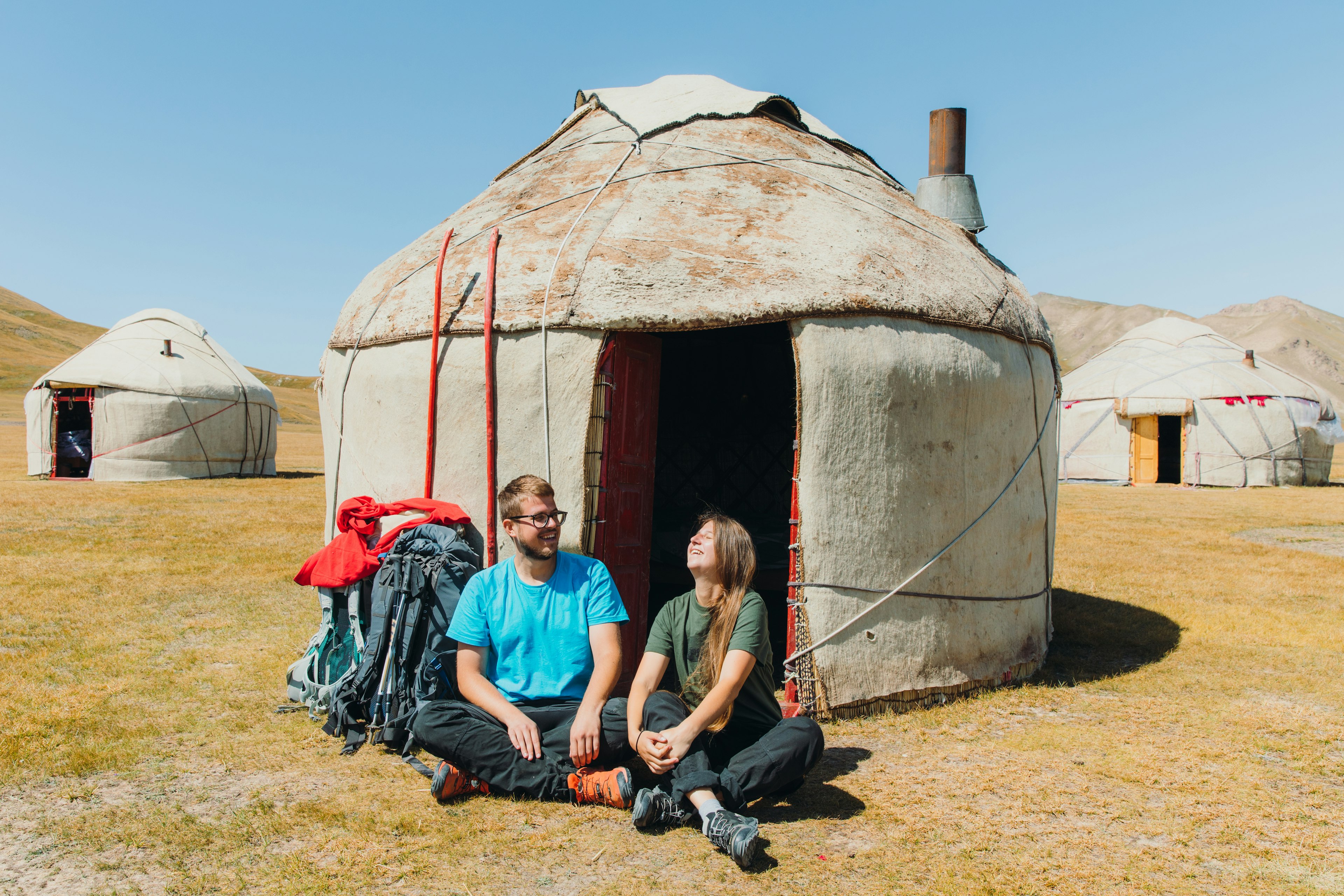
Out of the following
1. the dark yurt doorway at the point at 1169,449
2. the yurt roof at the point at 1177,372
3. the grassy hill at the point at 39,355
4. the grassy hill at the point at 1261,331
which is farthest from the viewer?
the grassy hill at the point at 1261,331

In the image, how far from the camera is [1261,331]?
297 ft

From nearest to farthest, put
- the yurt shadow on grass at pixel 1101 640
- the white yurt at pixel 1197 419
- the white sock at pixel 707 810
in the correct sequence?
the white sock at pixel 707 810
the yurt shadow on grass at pixel 1101 640
the white yurt at pixel 1197 419

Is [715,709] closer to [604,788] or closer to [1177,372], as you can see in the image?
[604,788]

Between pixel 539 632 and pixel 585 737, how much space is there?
378mm

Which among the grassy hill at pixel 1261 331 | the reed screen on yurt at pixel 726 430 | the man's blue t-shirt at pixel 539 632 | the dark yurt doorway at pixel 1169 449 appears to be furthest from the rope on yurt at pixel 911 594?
the grassy hill at pixel 1261 331

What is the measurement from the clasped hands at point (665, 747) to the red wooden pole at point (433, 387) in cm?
168

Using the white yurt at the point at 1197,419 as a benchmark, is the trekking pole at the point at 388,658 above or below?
below

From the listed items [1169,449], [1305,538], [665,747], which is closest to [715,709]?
[665,747]

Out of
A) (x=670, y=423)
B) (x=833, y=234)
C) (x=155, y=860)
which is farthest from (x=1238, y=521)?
(x=155, y=860)

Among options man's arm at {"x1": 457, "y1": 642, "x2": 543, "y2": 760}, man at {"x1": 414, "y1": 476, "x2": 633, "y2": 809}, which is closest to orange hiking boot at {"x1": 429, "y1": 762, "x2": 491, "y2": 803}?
man at {"x1": 414, "y1": 476, "x2": 633, "y2": 809}

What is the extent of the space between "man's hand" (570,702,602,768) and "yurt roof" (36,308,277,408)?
13.9m

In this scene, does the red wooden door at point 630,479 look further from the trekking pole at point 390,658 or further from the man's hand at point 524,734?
the man's hand at point 524,734

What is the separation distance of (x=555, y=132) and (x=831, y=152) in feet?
5.34

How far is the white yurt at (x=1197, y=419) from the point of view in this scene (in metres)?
15.8
